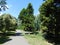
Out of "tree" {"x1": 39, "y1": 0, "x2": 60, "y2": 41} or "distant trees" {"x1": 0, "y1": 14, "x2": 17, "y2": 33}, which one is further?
"distant trees" {"x1": 0, "y1": 14, "x2": 17, "y2": 33}

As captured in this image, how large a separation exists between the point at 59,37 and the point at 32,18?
4379 centimetres

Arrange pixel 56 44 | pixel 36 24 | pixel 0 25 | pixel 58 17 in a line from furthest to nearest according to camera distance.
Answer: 1. pixel 36 24
2. pixel 0 25
3. pixel 58 17
4. pixel 56 44

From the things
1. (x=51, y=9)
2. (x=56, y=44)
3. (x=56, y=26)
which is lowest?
(x=56, y=44)

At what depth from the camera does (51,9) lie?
29.3m

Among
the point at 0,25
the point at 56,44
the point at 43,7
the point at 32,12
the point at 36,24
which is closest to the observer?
the point at 56,44

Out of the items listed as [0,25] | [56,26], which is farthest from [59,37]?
[0,25]

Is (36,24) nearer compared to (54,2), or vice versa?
(54,2)

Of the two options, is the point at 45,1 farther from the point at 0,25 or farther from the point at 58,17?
the point at 0,25

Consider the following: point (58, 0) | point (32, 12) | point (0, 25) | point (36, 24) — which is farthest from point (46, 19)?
point (32, 12)

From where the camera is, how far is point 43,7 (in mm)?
30391

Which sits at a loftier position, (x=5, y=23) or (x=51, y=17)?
(x=51, y=17)

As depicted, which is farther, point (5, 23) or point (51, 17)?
point (5, 23)

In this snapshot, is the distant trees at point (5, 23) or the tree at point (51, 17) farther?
the distant trees at point (5, 23)

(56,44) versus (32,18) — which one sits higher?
(32,18)
